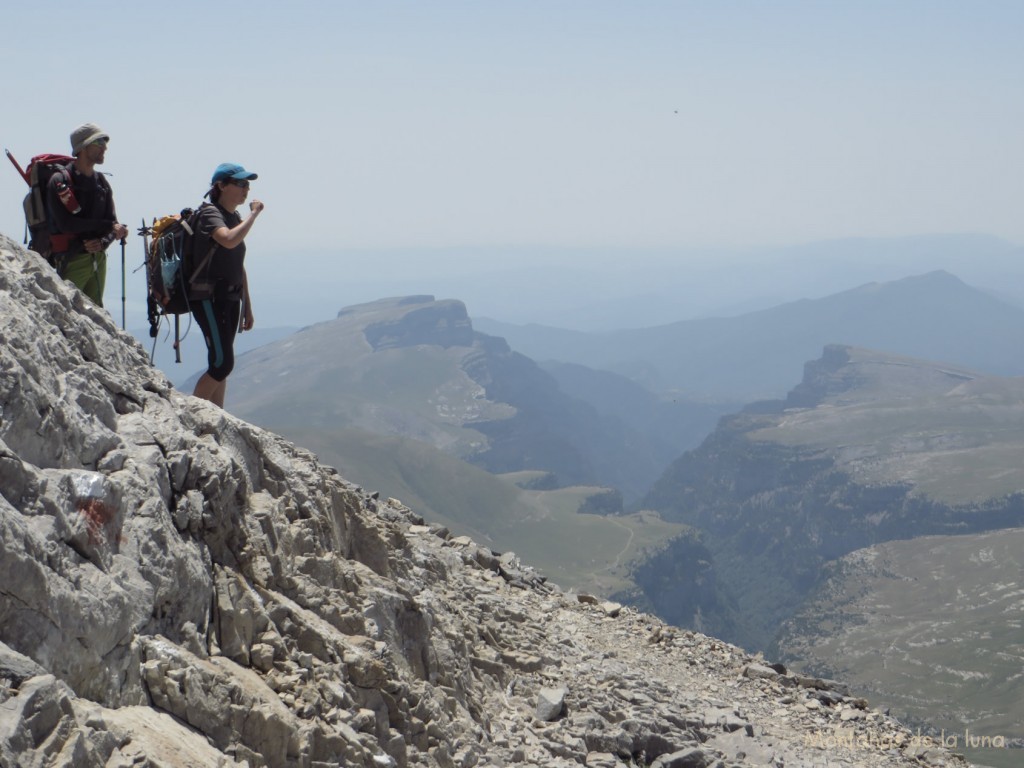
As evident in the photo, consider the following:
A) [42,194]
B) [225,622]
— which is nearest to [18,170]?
[42,194]

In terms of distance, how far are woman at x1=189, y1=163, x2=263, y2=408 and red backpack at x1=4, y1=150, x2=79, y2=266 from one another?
1940mm

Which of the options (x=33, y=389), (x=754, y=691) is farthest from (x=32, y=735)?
(x=754, y=691)

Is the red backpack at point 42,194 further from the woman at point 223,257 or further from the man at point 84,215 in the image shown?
the woman at point 223,257

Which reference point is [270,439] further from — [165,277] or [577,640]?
[577,640]

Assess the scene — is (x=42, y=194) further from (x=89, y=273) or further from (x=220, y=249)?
(x=220, y=249)

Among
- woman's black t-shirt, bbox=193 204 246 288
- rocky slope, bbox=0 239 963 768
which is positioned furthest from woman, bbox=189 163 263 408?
rocky slope, bbox=0 239 963 768

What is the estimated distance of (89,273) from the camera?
16188 mm

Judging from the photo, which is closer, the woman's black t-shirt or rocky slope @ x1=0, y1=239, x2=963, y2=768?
rocky slope @ x1=0, y1=239, x2=963, y2=768

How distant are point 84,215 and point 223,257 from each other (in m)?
2.14

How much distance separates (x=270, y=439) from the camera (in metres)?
16.8

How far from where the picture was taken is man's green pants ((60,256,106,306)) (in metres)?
16.0

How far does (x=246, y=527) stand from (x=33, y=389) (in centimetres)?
370

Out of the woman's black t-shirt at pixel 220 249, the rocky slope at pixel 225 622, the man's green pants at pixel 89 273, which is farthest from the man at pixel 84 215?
the rocky slope at pixel 225 622

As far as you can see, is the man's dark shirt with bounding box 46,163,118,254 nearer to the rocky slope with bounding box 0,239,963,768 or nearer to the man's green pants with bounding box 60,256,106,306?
the man's green pants with bounding box 60,256,106,306
